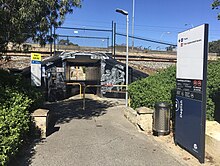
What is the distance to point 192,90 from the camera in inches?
198

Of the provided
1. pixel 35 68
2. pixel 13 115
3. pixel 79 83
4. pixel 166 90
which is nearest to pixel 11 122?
pixel 13 115

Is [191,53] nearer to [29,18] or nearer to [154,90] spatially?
[154,90]

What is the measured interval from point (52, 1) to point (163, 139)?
4483 millimetres

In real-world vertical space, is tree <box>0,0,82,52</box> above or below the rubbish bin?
above

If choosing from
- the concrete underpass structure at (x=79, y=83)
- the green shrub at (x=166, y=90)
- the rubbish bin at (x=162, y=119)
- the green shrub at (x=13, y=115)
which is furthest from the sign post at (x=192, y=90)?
the concrete underpass structure at (x=79, y=83)

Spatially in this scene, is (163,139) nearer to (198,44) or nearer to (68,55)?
(198,44)

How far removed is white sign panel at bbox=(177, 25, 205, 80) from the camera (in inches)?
187

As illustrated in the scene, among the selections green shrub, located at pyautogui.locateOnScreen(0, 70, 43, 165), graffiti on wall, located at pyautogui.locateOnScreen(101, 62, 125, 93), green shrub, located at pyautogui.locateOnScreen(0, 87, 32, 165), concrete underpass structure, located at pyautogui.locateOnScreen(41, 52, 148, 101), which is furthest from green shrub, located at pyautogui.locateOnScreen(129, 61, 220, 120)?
graffiti on wall, located at pyautogui.locateOnScreen(101, 62, 125, 93)

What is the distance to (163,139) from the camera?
6520mm

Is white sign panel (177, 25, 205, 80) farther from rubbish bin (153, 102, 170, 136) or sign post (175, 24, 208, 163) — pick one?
rubbish bin (153, 102, 170, 136)

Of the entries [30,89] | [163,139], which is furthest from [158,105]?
[30,89]

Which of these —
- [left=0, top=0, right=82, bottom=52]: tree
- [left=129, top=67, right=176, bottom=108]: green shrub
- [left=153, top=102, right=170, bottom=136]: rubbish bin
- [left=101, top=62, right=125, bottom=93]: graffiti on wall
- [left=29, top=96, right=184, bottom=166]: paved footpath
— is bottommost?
[left=29, top=96, right=184, bottom=166]: paved footpath

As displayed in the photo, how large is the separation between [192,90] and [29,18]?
13.4 ft

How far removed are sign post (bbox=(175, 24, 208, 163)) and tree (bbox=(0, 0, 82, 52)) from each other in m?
3.38
